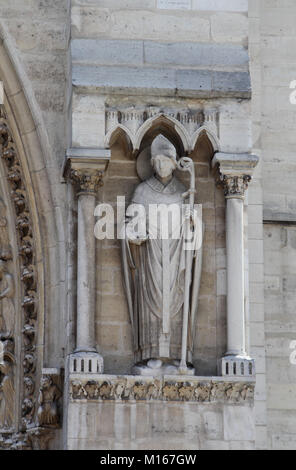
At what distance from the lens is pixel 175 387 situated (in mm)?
12734

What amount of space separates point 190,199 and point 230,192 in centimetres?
31

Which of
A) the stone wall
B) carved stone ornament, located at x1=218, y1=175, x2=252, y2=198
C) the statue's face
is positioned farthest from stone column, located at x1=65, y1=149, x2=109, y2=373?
the stone wall

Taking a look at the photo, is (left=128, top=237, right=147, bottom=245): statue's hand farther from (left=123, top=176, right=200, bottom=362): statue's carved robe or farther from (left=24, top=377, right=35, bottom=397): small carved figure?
(left=24, top=377, right=35, bottom=397): small carved figure

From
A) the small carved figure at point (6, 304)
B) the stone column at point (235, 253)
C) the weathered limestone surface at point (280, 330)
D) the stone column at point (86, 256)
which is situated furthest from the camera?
the weathered limestone surface at point (280, 330)

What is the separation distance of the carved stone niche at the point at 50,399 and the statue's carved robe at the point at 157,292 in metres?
0.65

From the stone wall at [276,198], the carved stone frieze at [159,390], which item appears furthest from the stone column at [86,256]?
the stone wall at [276,198]

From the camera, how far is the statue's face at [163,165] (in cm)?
1317

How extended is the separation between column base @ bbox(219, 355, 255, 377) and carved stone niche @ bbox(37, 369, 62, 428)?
1.22 m

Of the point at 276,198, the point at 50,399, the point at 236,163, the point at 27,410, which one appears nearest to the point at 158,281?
the point at 236,163

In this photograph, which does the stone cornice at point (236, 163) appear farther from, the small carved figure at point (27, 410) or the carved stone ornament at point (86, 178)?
the small carved figure at point (27, 410)

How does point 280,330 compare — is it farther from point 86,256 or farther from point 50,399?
point 50,399

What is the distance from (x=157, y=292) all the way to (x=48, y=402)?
1.15 metres
